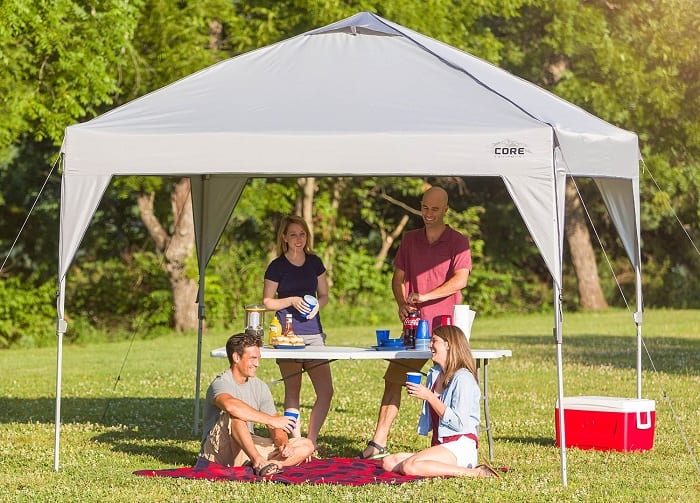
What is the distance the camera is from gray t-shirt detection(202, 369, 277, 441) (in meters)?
8.67

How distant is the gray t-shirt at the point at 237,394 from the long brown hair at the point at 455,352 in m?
1.19

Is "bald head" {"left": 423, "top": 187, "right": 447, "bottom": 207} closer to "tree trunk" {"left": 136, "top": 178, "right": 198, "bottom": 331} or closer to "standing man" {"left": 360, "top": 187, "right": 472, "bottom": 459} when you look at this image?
"standing man" {"left": 360, "top": 187, "right": 472, "bottom": 459}

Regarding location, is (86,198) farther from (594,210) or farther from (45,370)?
(594,210)

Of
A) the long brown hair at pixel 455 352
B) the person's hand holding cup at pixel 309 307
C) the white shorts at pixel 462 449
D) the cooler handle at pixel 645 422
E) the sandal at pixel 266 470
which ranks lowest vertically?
the sandal at pixel 266 470

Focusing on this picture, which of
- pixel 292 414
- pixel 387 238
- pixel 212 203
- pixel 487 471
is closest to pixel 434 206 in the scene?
pixel 292 414

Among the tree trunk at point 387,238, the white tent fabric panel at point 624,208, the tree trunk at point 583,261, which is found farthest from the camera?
the tree trunk at point 583,261

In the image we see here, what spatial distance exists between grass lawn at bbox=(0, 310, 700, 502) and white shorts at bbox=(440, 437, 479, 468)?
23 cm

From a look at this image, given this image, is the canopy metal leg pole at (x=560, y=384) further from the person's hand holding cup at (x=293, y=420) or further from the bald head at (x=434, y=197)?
the person's hand holding cup at (x=293, y=420)

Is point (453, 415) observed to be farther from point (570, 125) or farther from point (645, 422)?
point (570, 125)

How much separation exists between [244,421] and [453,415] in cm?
135

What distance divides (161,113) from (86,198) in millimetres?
806

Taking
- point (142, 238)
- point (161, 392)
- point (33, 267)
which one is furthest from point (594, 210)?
point (161, 392)

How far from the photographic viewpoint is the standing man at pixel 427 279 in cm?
937

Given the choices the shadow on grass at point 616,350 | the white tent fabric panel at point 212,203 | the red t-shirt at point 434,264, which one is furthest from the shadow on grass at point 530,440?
the shadow on grass at point 616,350
